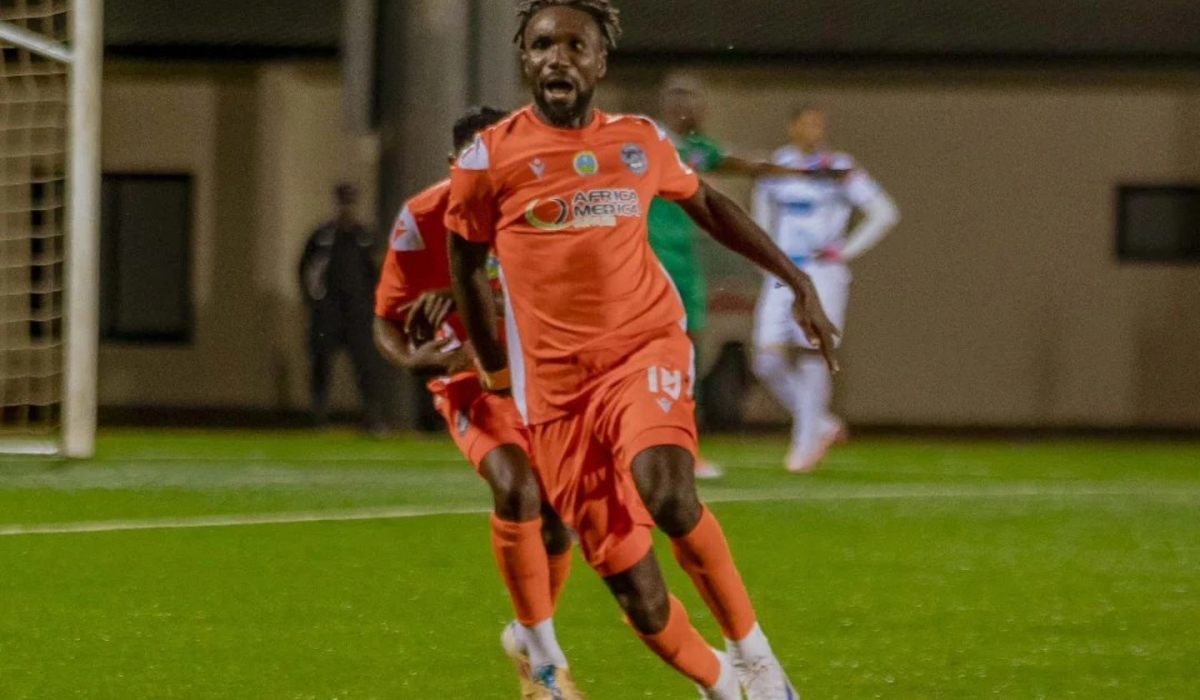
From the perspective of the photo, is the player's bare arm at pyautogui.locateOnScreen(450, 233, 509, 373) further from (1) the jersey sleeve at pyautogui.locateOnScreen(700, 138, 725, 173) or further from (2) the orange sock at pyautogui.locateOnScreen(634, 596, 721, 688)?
(1) the jersey sleeve at pyautogui.locateOnScreen(700, 138, 725, 173)

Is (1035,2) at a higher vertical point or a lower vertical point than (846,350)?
higher

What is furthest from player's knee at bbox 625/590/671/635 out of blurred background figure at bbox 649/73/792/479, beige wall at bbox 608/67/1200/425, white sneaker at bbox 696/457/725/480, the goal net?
beige wall at bbox 608/67/1200/425

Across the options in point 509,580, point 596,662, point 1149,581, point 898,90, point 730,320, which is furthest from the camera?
point 898,90

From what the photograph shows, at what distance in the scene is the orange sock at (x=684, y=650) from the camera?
5504 mm

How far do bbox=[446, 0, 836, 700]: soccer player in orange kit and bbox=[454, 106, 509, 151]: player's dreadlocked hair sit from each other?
81 cm

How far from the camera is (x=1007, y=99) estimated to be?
22297mm

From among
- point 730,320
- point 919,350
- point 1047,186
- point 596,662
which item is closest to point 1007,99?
point 1047,186

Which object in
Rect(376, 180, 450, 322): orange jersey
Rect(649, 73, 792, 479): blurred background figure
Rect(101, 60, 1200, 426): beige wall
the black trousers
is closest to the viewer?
Rect(376, 180, 450, 322): orange jersey

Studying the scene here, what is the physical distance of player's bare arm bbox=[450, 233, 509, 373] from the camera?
5.91 m

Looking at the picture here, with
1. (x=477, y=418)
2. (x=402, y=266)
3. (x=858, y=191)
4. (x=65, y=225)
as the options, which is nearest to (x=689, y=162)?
(x=858, y=191)

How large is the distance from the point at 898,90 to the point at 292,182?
5899mm

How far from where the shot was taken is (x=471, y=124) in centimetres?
672

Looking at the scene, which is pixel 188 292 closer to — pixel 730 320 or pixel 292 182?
pixel 292 182

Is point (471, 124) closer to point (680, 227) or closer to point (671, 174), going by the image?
point (671, 174)
